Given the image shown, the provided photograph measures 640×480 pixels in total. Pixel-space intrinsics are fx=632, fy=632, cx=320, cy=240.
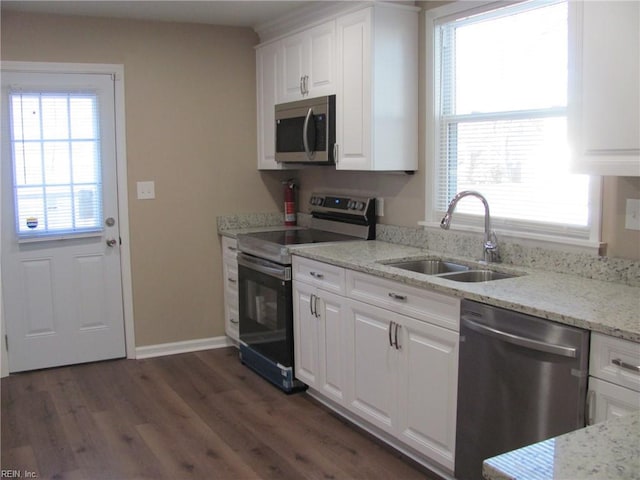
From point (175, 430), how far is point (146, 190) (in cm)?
185

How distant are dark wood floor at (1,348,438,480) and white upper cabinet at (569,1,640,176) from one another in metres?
1.59

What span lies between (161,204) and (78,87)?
962mm

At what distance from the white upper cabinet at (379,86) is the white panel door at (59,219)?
1.76m

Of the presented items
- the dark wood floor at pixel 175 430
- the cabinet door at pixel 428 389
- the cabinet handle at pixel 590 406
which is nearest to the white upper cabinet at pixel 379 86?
the cabinet door at pixel 428 389

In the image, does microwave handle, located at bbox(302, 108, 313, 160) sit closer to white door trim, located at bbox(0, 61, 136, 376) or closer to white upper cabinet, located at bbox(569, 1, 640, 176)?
white door trim, located at bbox(0, 61, 136, 376)

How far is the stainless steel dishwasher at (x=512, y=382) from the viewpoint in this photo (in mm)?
2047

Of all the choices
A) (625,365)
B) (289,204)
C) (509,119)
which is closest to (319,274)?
(509,119)

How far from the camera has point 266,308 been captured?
3.99 meters

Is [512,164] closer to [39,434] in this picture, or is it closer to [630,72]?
[630,72]

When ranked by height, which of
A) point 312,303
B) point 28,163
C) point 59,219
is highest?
point 28,163

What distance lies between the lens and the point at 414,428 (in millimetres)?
2852

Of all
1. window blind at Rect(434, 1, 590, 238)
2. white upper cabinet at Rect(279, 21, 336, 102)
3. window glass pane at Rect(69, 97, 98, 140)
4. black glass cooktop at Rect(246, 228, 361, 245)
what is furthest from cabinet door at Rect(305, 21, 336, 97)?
window glass pane at Rect(69, 97, 98, 140)

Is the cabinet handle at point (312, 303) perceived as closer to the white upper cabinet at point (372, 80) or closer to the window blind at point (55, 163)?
the white upper cabinet at point (372, 80)

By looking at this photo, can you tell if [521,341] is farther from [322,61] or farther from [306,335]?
[322,61]
